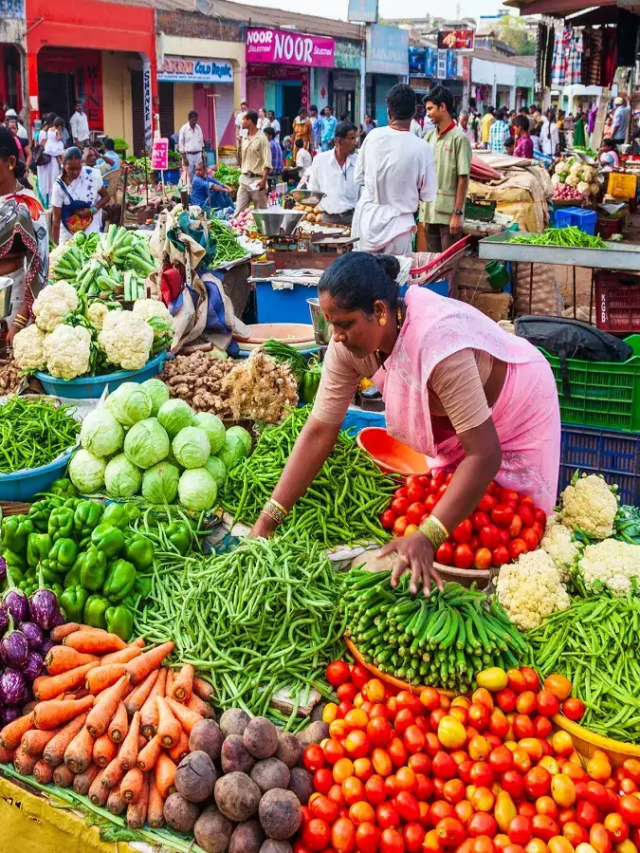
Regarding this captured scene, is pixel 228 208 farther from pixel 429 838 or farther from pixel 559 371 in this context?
pixel 429 838

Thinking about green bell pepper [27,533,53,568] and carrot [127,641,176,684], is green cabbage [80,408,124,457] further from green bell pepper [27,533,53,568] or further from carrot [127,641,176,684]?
carrot [127,641,176,684]

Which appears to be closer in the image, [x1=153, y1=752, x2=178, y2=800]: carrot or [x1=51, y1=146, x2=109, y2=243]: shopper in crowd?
[x1=153, y1=752, x2=178, y2=800]: carrot

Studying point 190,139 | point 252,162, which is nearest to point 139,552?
point 252,162

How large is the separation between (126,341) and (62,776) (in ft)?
9.15

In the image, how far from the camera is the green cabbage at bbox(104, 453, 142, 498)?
3.84 meters

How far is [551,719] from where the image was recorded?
2.48 m

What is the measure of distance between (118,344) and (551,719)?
321 cm

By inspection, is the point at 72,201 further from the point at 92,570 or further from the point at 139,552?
the point at 92,570

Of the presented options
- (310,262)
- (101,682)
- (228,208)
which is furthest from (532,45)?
A: (101,682)

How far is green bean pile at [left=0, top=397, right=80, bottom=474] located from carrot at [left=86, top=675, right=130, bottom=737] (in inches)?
61.4

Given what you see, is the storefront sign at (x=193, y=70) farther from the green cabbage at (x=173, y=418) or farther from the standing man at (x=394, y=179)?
the green cabbage at (x=173, y=418)

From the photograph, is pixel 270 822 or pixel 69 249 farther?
pixel 69 249

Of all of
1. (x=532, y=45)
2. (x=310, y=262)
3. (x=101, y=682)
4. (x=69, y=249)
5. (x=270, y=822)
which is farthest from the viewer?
(x=532, y=45)

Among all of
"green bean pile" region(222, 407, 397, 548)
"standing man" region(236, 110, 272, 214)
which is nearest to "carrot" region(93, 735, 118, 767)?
"green bean pile" region(222, 407, 397, 548)
